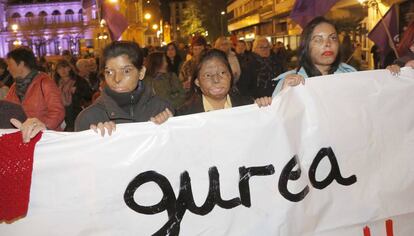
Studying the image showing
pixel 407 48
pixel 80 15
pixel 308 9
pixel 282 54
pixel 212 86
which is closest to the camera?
pixel 212 86

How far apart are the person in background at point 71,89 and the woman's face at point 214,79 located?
3997mm

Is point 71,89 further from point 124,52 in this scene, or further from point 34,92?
point 124,52

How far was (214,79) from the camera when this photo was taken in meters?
3.46

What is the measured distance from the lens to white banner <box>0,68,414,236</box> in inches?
107

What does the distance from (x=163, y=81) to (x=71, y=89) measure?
163 centimetres

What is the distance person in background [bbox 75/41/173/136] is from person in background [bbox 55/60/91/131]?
4234mm

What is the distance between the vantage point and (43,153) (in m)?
2.68

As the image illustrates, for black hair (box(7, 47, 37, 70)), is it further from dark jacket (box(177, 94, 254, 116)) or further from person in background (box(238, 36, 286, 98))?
person in background (box(238, 36, 286, 98))

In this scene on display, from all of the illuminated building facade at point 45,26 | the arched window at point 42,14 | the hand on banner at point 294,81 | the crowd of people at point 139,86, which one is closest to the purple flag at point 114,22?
the crowd of people at point 139,86

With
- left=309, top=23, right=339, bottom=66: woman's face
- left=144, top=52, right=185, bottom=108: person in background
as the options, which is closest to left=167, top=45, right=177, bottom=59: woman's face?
left=144, top=52, right=185, bottom=108: person in background

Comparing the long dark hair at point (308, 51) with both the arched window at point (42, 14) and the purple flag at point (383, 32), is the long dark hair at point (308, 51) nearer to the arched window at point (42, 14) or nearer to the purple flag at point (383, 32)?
the purple flag at point (383, 32)

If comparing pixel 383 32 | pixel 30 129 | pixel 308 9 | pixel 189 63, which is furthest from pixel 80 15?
pixel 30 129

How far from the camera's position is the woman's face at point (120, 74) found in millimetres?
2926

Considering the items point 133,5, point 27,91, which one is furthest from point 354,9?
point 133,5
